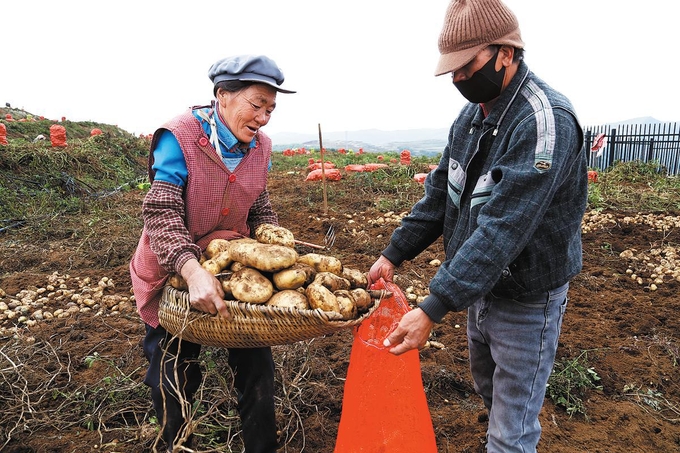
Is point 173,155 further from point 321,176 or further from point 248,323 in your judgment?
point 321,176

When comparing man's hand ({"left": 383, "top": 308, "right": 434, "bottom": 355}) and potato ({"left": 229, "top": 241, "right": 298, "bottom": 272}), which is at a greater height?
potato ({"left": 229, "top": 241, "right": 298, "bottom": 272})

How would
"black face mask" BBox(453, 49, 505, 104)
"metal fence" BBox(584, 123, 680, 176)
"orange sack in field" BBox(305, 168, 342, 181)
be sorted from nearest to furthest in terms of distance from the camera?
"black face mask" BBox(453, 49, 505, 104), "orange sack in field" BBox(305, 168, 342, 181), "metal fence" BBox(584, 123, 680, 176)

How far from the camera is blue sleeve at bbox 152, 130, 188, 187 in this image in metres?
1.87

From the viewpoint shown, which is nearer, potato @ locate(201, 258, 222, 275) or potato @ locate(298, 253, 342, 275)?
potato @ locate(201, 258, 222, 275)

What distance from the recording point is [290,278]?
5.95 feet

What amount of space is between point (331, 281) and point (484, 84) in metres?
0.87

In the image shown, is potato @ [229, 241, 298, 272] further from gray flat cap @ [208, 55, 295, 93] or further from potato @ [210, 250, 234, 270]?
gray flat cap @ [208, 55, 295, 93]

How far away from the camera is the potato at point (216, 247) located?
1.94 m

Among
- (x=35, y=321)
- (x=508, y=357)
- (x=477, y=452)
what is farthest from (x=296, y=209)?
(x=508, y=357)

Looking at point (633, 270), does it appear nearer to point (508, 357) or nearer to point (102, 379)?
point (508, 357)

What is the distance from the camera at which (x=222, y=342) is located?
5.85 ft

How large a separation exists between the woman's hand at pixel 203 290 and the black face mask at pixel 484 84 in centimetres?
107

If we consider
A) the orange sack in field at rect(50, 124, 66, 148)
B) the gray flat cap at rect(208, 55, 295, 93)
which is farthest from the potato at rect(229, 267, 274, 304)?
the orange sack in field at rect(50, 124, 66, 148)

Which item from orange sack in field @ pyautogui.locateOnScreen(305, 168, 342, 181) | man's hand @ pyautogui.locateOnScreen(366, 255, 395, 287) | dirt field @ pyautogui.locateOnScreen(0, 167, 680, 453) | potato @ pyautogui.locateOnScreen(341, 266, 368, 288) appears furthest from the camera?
orange sack in field @ pyautogui.locateOnScreen(305, 168, 342, 181)
